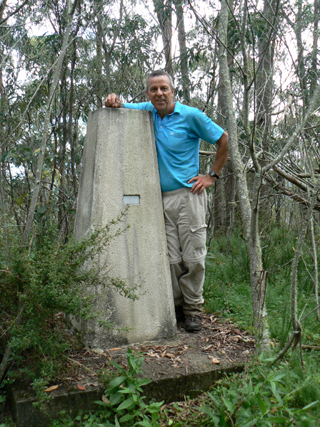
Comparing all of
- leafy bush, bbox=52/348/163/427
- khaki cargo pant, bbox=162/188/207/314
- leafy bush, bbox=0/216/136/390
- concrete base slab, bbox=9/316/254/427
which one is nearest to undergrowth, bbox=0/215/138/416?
leafy bush, bbox=0/216/136/390

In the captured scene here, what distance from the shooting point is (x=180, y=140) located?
3109mm

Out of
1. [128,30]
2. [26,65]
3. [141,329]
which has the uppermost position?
[128,30]

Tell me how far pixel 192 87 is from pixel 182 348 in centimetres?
413

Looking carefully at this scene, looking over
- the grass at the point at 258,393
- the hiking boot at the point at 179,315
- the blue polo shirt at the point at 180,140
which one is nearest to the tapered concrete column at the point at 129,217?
the blue polo shirt at the point at 180,140

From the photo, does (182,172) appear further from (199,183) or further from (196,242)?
(196,242)

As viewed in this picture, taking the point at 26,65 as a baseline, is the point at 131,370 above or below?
below

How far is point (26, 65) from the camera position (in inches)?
231

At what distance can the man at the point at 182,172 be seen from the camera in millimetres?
3090

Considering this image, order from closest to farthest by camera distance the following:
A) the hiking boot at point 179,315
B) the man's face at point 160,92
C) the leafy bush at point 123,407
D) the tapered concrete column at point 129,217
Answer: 1. the leafy bush at point 123,407
2. the tapered concrete column at point 129,217
3. the man's face at point 160,92
4. the hiking boot at point 179,315

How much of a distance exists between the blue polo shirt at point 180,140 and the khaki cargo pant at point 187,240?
114mm

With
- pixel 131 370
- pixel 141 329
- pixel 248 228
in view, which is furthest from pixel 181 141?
pixel 131 370

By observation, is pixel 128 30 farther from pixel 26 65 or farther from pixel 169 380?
pixel 169 380

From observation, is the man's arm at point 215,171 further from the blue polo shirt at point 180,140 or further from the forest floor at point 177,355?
the forest floor at point 177,355

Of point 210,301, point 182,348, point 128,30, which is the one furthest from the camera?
point 128,30
